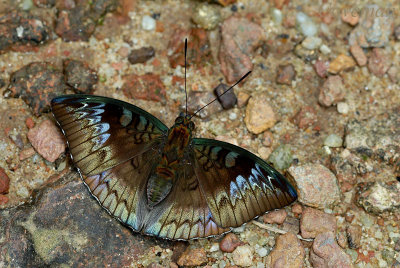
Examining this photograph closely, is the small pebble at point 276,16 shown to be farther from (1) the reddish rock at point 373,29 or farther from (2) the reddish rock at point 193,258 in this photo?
(2) the reddish rock at point 193,258

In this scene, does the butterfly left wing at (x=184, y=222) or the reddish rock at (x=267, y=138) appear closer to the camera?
the butterfly left wing at (x=184, y=222)

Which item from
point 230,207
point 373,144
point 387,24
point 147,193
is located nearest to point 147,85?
point 147,193

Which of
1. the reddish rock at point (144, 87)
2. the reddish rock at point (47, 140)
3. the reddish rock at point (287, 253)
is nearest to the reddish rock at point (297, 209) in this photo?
the reddish rock at point (287, 253)

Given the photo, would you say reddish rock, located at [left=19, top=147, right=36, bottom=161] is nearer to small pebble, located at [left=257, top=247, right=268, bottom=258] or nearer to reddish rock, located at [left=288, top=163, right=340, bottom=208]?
small pebble, located at [left=257, top=247, right=268, bottom=258]

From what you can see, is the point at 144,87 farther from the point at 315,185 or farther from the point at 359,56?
the point at 359,56

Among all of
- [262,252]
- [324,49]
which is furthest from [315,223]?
[324,49]

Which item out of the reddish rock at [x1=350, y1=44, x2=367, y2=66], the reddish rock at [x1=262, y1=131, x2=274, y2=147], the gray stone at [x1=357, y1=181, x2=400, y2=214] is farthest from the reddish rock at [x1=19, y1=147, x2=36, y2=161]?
the reddish rock at [x1=350, y1=44, x2=367, y2=66]
